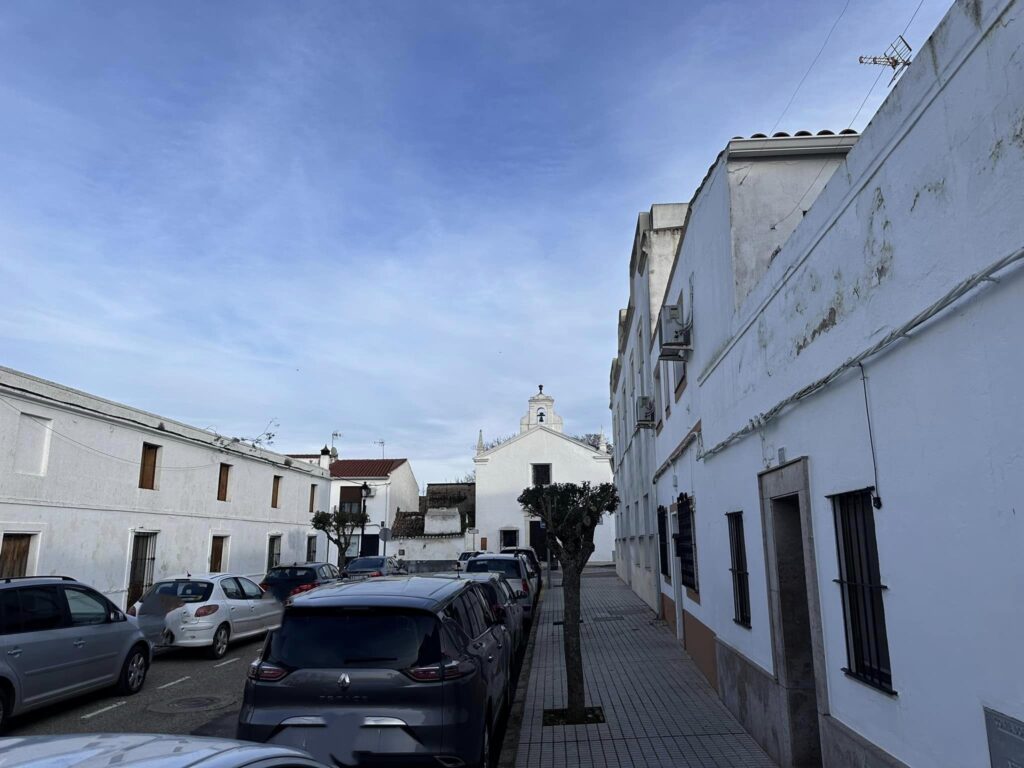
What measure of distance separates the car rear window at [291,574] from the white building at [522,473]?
95.4 ft

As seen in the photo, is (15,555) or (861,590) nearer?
(861,590)

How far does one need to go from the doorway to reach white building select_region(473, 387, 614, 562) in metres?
28.2

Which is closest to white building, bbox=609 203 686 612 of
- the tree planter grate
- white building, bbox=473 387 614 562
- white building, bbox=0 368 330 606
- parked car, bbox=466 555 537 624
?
parked car, bbox=466 555 537 624

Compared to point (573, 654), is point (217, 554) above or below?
above

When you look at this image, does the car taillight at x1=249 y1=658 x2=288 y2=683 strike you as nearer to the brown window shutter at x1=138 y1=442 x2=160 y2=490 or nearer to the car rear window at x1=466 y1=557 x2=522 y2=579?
the car rear window at x1=466 y1=557 x2=522 y2=579

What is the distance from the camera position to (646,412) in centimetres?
1705

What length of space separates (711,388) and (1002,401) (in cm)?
603

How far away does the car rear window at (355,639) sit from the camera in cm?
510

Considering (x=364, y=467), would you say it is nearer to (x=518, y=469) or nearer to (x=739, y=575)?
(x=518, y=469)

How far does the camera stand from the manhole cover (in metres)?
8.75

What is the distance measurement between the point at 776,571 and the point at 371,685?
11.7 feet

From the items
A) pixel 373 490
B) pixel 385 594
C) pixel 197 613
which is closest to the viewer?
pixel 385 594

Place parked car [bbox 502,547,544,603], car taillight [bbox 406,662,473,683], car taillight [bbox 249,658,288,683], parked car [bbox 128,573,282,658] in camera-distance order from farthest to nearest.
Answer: parked car [bbox 502,547,544,603] < parked car [bbox 128,573,282,658] < car taillight [bbox 249,658,288,683] < car taillight [bbox 406,662,473,683]

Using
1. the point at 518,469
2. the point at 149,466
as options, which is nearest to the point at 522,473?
the point at 518,469
